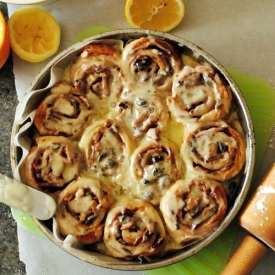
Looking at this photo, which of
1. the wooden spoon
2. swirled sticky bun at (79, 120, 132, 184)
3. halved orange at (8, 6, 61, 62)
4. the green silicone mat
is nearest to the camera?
the wooden spoon

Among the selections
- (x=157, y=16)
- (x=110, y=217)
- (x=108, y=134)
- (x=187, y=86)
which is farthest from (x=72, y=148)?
(x=157, y=16)

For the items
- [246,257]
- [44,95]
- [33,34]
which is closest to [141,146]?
[44,95]

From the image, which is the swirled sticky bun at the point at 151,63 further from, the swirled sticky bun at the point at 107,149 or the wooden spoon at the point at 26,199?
the wooden spoon at the point at 26,199

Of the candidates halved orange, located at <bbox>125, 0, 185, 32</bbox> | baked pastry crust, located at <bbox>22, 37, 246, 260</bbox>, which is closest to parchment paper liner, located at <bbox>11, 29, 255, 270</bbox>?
baked pastry crust, located at <bbox>22, 37, 246, 260</bbox>

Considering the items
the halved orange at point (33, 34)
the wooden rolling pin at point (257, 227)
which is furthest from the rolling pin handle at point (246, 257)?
the halved orange at point (33, 34)

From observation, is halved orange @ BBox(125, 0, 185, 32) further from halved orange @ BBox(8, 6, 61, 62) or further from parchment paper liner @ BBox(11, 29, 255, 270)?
halved orange @ BBox(8, 6, 61, 62)
